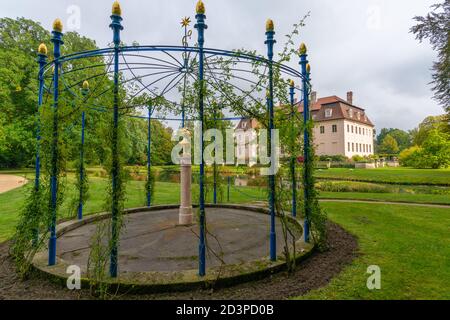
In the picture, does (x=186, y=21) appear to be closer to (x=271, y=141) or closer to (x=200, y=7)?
(x=200, y=7)

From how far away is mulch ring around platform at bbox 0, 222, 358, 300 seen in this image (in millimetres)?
2971

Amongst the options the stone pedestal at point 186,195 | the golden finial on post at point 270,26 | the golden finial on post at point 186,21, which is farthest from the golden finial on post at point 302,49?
the stone pedestal at point 186,195

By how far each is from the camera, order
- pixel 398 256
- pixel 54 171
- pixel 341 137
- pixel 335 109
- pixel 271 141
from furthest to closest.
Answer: pixel 335 109 < pixel 341 137 < pixel 398 256 < pixel 271 141 < pixel 54 171

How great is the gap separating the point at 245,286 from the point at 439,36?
68.9 ft

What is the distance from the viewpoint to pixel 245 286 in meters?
3.21

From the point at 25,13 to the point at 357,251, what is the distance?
→ 3256cm

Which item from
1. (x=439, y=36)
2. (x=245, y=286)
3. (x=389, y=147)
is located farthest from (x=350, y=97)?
(x=245, y=286)

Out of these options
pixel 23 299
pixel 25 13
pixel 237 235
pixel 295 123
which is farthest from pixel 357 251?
pixel 25 13

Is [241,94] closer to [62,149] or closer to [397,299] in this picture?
[62,149]

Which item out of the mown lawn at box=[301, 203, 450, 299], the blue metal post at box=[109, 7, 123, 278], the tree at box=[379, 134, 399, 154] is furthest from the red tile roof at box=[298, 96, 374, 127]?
the blue metal post at box=[109, 7, 123, 278]

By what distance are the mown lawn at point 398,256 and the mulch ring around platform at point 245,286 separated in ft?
0.66

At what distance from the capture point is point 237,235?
209 inches

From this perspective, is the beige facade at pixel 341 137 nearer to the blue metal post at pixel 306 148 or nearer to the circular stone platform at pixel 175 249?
the circular stone platform at pixel 175 249
